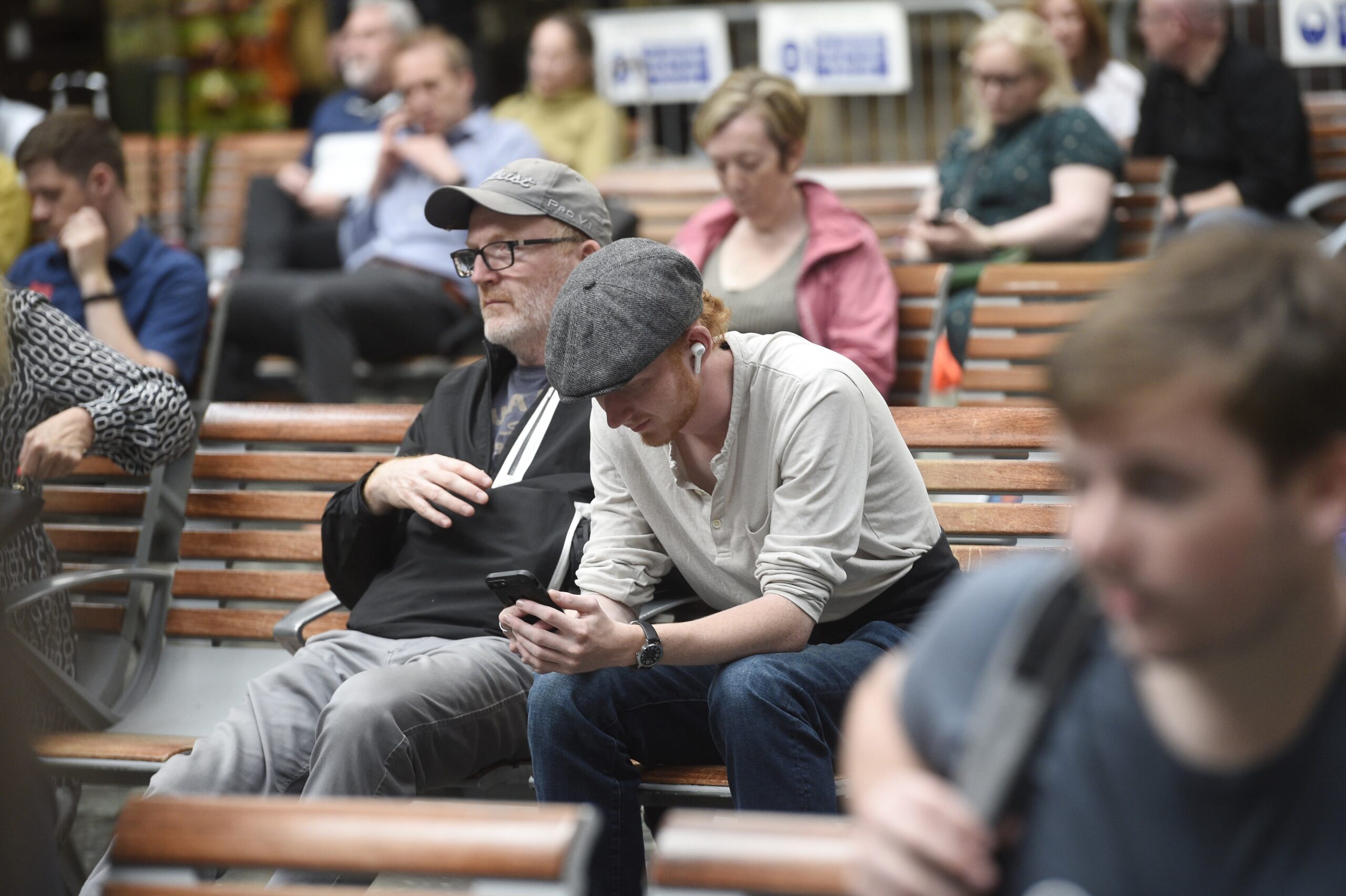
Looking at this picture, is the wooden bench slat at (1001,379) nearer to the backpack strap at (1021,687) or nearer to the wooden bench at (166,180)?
the backpack strap at (1021,687)

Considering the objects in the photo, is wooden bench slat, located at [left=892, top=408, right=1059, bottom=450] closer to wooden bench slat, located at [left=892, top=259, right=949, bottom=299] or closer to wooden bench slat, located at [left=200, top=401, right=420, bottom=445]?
wooden bench slat, located at [left=892, top=259, right=949, bottom=299]

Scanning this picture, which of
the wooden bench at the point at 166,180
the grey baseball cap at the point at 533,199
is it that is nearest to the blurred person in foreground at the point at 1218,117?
the grey baseball cap at the point at 533,199

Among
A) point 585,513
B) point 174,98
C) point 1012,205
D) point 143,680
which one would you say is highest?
point 174,98

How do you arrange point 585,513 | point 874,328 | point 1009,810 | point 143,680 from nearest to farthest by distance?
point 1009,810
point 585,513
point 143,680
point 874,328

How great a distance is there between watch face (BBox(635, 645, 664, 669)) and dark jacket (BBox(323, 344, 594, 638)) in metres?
0.48

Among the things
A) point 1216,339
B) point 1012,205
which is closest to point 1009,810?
point 1216,339

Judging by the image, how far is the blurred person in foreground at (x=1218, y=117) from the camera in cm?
562

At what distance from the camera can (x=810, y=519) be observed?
2502 millimetres

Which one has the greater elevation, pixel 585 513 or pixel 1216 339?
pixel 1216 339

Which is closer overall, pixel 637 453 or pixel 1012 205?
pixel 637 453

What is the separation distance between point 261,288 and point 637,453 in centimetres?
331

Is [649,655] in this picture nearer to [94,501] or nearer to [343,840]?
[343,840]

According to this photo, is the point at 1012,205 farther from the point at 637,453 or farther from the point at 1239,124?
the point at 637,453

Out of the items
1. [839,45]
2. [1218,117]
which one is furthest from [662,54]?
[1218,117]
